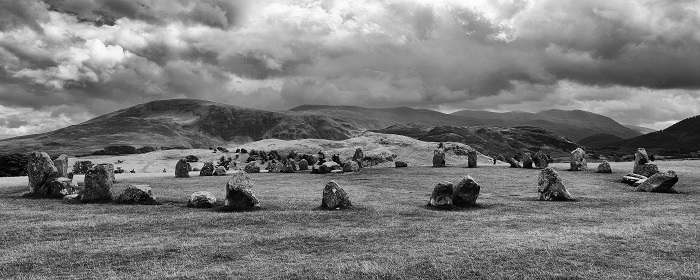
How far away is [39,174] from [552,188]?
3597 centimetres

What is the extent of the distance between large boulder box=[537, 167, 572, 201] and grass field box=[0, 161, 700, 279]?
101cm

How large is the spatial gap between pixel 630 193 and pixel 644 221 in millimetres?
13300

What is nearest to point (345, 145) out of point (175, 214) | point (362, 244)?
point (175, 214)

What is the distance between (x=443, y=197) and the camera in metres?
26.5

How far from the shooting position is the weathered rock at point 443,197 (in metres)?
26.3

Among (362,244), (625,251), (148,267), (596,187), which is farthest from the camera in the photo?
(596,187)

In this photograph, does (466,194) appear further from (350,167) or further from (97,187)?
(350,167)

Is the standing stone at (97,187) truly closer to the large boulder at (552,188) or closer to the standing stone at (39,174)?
the standing stone at (39,174)

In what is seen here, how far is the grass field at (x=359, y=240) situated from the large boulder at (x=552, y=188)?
3.31ft

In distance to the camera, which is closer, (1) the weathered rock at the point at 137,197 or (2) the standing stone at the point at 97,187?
(1) the weathered rock at the point at 137,197

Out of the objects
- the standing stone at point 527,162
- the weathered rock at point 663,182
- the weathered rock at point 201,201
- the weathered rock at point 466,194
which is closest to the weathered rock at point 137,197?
the weathered rock at point 201,201

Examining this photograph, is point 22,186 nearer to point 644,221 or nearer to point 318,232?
point 318,232

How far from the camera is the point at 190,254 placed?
15492 mm

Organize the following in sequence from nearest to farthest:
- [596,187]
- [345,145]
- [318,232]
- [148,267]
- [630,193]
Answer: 1. [148,267]
2. [318,232]
3. [630,193]
4. [596,187]
5. [345,145]
